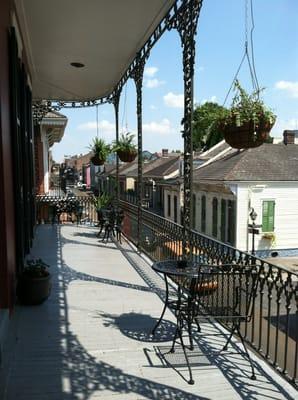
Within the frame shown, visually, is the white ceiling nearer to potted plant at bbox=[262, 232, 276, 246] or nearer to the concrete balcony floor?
the concrete balcony floor

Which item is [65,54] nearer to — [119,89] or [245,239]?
[119,89]

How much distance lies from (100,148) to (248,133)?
7.27 meters

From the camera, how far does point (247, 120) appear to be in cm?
324

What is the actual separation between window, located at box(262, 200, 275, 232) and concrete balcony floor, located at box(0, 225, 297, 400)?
44.7ft

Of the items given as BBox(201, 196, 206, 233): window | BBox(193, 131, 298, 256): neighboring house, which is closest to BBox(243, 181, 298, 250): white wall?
BBox(193, 131, 298, 256): neighboring house

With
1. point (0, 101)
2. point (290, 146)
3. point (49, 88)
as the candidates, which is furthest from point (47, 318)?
point (290, 146)

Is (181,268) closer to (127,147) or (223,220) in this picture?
(127,147)

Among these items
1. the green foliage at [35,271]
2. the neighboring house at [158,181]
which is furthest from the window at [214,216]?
the green foliage at [35,271]

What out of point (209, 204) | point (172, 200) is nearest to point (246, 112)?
point (209, 204)

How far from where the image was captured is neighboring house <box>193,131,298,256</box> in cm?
1733

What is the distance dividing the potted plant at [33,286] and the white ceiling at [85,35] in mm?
3233

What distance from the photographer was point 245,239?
17547 millimetres

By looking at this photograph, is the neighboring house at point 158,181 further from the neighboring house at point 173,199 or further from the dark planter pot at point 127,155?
the dark planter pot at point 127,155

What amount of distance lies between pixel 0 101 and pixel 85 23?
2420 millimetres
